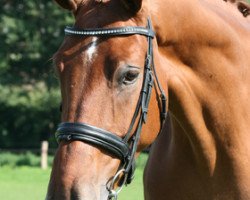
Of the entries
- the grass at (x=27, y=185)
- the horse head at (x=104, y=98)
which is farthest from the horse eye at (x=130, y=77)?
the grass at (x=27, y=185)

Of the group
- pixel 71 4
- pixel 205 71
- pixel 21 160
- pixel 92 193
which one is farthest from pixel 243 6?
pixel 21 160

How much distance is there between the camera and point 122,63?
3.34 metres

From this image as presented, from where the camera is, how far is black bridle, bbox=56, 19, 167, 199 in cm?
320

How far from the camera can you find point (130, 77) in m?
3.38

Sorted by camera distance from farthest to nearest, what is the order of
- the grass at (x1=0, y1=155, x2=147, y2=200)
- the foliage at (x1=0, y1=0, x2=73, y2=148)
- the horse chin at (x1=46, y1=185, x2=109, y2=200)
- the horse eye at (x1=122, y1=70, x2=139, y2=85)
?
the foliage at (x1=0, y1=0, x2=73, y2=148) → the grass at (x1=0, y1=155, x2=147, y2=200) → the horse eye at (x1=122, y1=70, x2=139, y2=85) → the horse chin at (x1=46, y1=185, x2=109, y2=200)

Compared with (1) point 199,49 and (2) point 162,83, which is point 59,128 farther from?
(1) point 199,49

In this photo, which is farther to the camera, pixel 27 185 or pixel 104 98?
pixel 27 185

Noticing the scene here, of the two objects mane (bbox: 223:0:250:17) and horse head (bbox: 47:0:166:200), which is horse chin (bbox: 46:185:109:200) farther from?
mane (bbox: 223:0:250:17)

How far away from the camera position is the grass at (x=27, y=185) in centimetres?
1327

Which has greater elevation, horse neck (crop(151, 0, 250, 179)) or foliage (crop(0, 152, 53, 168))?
horse neck (crop(151, 0, 250, 179))

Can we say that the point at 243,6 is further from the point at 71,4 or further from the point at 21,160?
the point at 21,160

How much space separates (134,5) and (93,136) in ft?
2.73

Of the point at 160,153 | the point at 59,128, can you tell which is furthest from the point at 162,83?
the point at 160,153

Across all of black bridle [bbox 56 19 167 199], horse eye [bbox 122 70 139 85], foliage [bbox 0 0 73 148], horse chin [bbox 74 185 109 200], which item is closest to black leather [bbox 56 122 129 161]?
black bridle [bbox 56 19 167 199]
